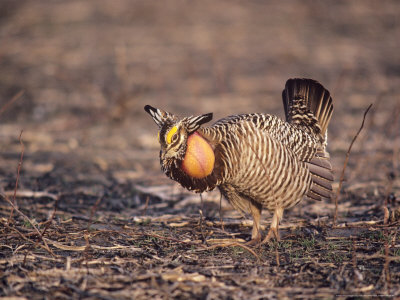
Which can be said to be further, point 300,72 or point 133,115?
point 300,72

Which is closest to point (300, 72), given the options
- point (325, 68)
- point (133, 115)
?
point (325, 68)

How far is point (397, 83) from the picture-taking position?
35.0ft

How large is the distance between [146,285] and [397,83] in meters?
8.86

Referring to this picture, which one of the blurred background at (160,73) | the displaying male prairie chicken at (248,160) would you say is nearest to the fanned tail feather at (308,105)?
→ the displaying male prairie chicken at (248,160)

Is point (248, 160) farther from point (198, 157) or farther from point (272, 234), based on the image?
point (272, 234)

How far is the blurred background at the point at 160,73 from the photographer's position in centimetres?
716

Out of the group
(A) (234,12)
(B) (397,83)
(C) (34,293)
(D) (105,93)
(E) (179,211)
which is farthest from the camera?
(A) (234,12)

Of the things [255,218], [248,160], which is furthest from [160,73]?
[248,160]

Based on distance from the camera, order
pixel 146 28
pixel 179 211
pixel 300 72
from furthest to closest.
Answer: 1. pixel 146 28
2. pixel 300 72
3. pixel 179 211

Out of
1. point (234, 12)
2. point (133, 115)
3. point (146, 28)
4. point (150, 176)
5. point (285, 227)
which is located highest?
point (234, 12)

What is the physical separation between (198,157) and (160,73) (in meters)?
7.89

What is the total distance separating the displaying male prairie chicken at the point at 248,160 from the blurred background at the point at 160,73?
1.44 metres

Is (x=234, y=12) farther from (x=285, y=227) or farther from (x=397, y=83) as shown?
(x=285, y=227)

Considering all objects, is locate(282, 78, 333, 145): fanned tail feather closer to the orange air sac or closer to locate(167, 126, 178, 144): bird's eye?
the orange air sac
